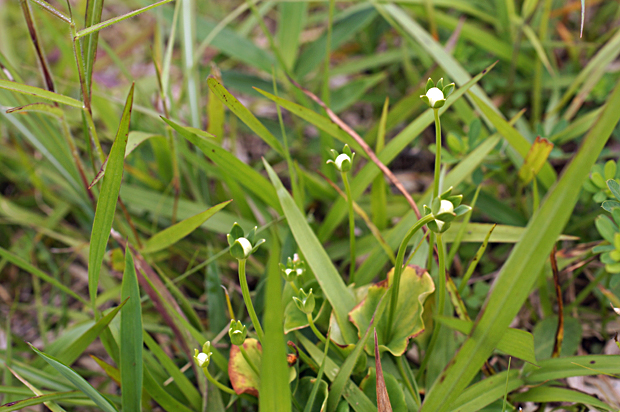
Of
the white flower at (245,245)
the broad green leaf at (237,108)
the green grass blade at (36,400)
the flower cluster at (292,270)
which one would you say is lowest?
the green grass blade at (36,400)

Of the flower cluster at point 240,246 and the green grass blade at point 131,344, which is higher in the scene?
the flower cluster at point 240,246

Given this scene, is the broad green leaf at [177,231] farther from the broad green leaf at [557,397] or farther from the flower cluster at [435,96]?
the broad green leaf at [557,397]

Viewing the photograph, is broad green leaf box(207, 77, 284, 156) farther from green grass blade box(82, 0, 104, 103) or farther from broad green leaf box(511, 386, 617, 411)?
broad green leaf box(511, 386, 617, 411)

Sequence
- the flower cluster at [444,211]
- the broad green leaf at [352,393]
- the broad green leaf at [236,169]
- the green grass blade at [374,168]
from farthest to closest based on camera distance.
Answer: the green grass blade at [374,168]
the broad green leaf at [236,169]
the broad green leaf at [352,393]
the flower cluster at [444,211]

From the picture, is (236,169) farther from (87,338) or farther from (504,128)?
(504,128)

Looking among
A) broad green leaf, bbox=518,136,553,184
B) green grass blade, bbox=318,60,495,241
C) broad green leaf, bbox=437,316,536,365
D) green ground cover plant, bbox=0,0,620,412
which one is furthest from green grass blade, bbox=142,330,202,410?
broad green leaf, bbox=518,136,553,184

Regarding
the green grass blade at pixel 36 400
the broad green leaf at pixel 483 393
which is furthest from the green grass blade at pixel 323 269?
the green grass blade at pixel 36 400

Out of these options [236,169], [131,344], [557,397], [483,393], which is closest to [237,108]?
[236,169]

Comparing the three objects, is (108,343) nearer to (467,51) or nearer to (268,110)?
(268,110)
